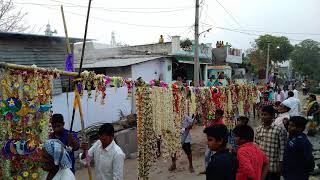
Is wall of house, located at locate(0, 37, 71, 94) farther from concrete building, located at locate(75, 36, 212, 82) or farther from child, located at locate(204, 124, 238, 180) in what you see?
child, located at locate(204, 124, 238, 180)

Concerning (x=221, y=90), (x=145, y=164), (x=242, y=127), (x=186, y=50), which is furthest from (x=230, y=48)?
(x=242, y=127)

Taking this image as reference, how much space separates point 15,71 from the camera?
15.5 ft

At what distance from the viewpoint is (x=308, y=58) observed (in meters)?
46.7

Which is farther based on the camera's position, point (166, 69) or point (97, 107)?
point (166, 69)

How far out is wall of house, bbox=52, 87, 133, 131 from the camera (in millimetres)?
11602

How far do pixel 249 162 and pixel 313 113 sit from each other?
10973 mm

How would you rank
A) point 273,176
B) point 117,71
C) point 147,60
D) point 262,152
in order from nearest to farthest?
point 262,152 < point 273,176 < point 117,71 < point 147,60

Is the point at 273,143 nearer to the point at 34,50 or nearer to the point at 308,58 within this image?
the point at 34,50

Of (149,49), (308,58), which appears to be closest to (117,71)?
(149,49)

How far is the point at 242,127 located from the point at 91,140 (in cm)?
713

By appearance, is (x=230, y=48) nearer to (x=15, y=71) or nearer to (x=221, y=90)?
(x=221, y=90)

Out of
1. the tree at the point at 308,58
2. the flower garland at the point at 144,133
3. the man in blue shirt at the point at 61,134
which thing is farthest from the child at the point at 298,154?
the tree at the point at 308,58

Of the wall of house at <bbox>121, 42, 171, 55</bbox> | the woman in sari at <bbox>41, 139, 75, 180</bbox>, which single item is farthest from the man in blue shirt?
the wall of house at <bbox>121, 42, 171, 55</bbox>

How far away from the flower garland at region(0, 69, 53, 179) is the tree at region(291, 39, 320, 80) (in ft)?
150
